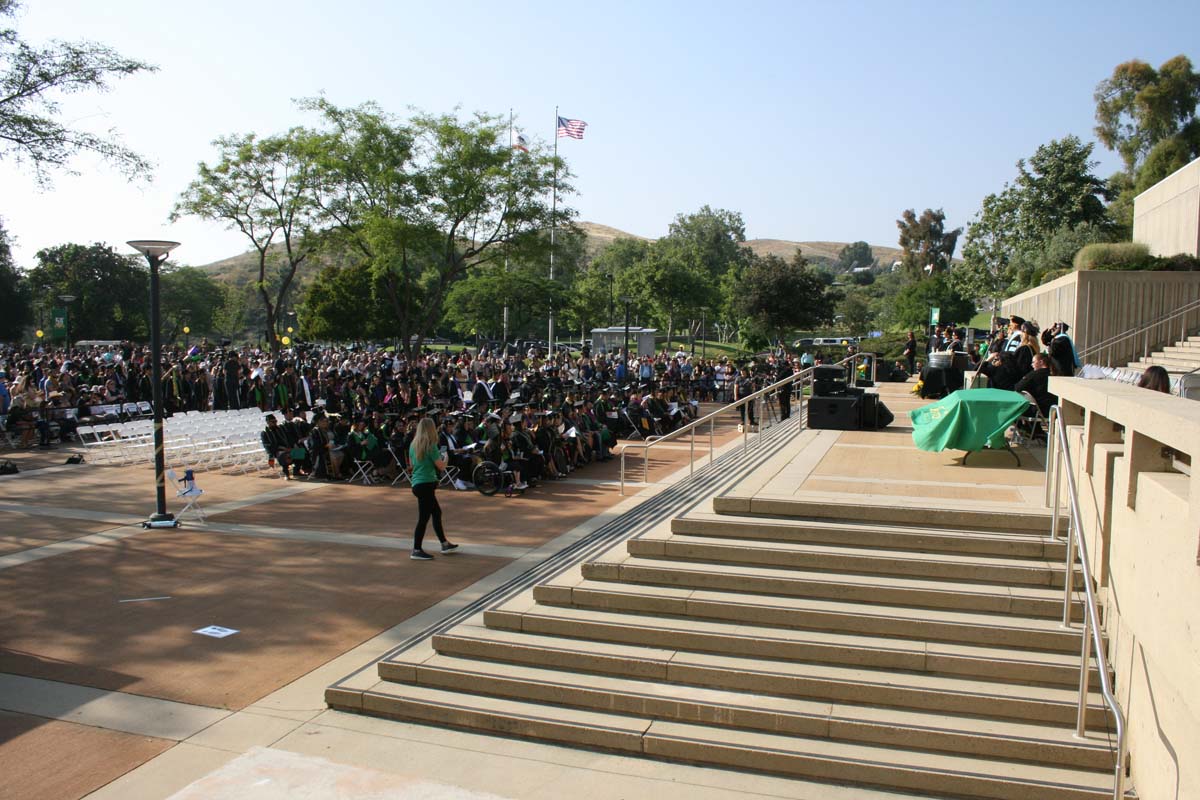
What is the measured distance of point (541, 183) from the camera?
3772 centimetres

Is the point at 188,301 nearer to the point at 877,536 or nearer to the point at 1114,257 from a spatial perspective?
the point at 1114,257

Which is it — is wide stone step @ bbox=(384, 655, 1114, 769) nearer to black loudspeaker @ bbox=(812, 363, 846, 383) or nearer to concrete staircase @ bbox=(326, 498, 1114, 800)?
concrete staircase @ bbox=(326, 498, 1114, 800)

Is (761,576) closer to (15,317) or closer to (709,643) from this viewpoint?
(709,643)

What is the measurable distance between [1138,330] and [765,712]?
826 inches

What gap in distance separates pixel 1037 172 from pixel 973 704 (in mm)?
43010

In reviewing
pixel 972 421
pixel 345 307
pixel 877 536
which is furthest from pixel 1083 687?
pixel 345 307

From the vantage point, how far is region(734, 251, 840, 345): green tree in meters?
58.6

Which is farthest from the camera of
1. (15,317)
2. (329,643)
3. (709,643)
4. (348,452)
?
(15,317)

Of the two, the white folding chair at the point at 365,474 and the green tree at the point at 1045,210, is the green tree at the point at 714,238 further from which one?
the white folding chair at the point at 365,474

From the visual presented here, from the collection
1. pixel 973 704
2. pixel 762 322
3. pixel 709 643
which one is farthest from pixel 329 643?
pixel 762 322

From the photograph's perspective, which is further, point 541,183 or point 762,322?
point 762,322

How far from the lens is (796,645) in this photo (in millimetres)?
6844

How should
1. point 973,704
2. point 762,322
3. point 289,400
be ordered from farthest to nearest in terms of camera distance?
point 762,322 → point 289,400 → point 973,704

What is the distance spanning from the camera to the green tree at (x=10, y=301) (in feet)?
234
